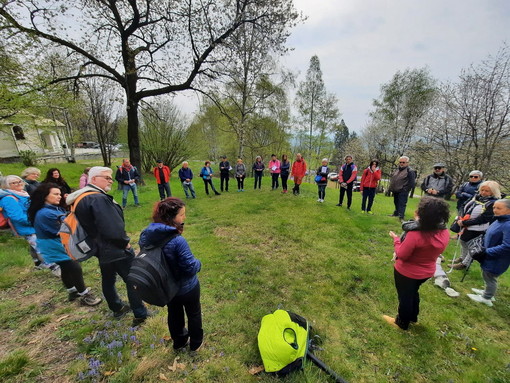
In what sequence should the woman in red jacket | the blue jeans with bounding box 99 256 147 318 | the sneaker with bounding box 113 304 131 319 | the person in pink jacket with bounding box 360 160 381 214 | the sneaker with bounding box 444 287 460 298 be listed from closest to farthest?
the woman in red jacket → the blue jeans with bounding box 99 256 147 318 → the sneaker with bounding box 113 304 131 319 → the sneaker with bounding box 444 287 460 298 → the person in pink jacket with bounding box 360 160 381 214

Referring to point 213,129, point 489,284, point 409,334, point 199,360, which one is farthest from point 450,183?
point 213,129

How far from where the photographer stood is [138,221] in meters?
7.46

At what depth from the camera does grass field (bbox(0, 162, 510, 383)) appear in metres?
2.30

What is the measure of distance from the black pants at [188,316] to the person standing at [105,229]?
57 centimetres

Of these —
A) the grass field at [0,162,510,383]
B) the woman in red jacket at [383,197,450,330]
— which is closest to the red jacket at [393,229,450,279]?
the woman in red jacket at [383,197,450,330]

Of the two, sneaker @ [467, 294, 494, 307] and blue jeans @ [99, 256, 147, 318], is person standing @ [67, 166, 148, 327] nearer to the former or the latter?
blue jeans @ [99, 256, 147, 318]

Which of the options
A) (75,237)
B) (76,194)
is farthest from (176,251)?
(76,194)

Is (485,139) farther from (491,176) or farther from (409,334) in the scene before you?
(409,334)

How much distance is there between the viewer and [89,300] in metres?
3.32

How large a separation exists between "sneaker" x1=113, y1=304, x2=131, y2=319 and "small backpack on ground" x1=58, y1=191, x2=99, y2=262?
1041mm

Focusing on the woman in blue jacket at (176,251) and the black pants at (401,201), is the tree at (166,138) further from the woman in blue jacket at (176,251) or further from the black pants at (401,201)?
the woman in blue jacket at (176,251)

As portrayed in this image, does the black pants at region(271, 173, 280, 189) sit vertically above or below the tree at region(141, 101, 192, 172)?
below

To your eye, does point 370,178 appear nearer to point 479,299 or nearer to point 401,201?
point 401,201

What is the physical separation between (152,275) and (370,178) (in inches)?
300
